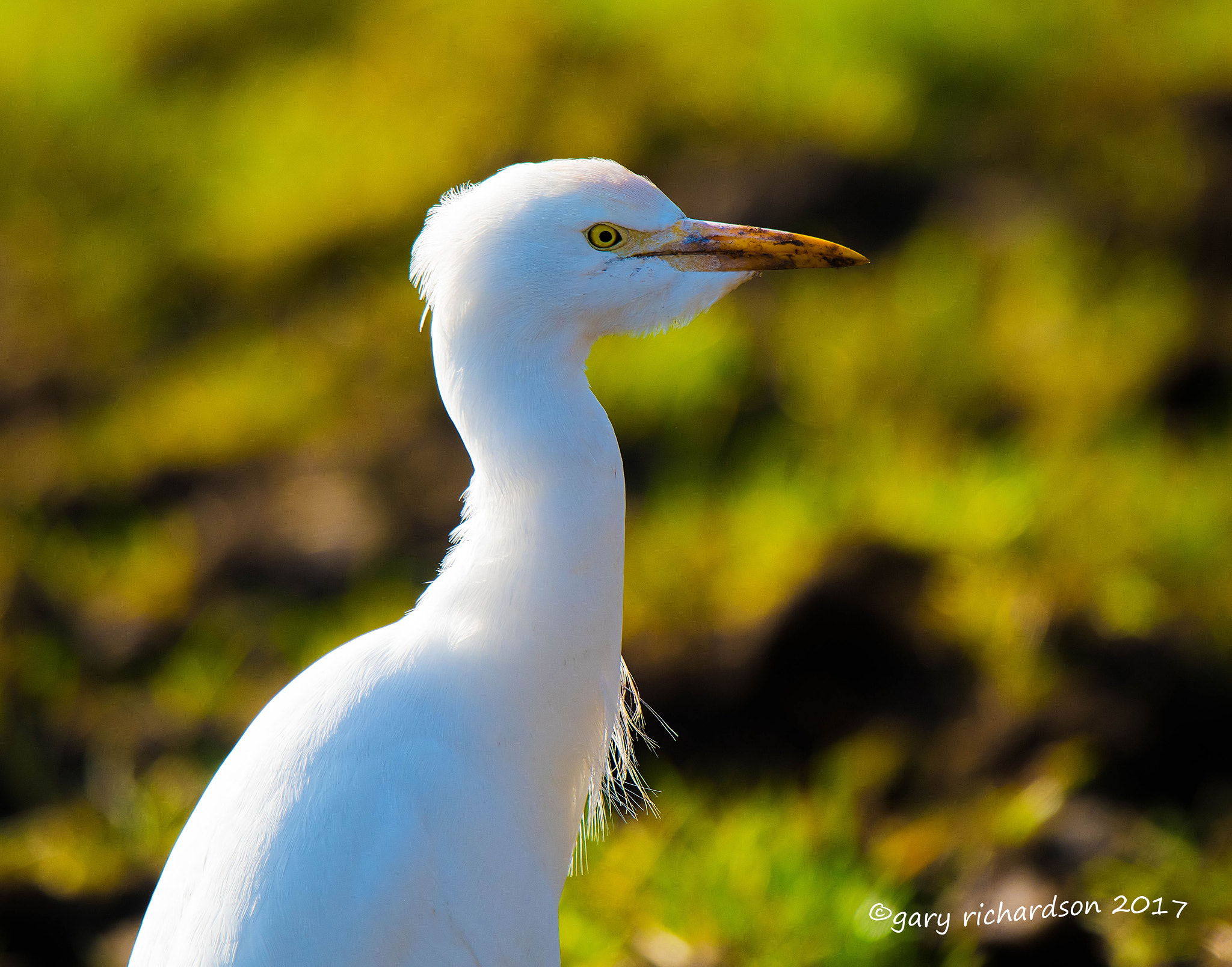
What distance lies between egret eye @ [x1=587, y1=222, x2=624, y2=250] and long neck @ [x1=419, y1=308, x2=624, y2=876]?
15cm

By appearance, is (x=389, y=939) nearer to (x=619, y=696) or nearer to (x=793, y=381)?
(x=619, y=696)

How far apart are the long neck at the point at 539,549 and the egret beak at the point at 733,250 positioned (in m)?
0.20

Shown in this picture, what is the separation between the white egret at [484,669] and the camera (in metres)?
1.64

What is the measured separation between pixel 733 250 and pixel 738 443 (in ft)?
7.47

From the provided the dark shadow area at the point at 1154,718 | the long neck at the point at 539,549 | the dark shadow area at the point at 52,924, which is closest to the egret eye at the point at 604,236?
the long neck at the point at 539,549

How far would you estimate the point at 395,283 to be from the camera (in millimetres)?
5098

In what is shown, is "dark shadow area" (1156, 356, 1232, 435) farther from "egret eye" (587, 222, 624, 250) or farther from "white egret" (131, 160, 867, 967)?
"egret eye" (587, 222, 624, 250)

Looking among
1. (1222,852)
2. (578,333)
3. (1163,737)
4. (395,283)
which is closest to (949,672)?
(1163,737)

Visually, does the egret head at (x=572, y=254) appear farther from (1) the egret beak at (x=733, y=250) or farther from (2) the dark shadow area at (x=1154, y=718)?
(2) the dark shadow area at (x=1154, y=718)

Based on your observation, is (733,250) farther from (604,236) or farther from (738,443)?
(738,443)

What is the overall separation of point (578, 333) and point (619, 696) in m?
0.67

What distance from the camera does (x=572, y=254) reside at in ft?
5.45

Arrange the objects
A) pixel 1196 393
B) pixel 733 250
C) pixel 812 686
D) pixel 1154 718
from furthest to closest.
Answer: pixel 1196 393 → pixel 812 686 → pixel 1154 718 → pixel 733 250

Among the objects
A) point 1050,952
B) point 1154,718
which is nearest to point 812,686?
point 1154,718
